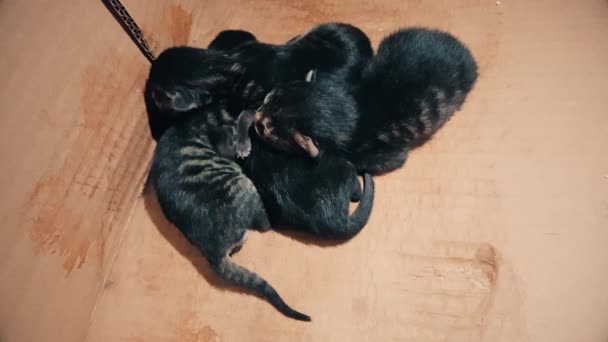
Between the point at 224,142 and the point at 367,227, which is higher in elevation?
the point at 224,142

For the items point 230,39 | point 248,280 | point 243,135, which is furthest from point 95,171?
point 230,39

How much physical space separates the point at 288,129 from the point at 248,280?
17.5 inches

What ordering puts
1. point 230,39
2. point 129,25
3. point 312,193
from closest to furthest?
point 312,193 → point 129,25 → point 230,39

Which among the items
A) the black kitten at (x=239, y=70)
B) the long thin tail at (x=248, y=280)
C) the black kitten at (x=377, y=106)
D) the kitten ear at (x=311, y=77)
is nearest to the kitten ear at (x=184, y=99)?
the black kitten at (x=239, y=70)

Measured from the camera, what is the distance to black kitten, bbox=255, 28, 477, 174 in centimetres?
119

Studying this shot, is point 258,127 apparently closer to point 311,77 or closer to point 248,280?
point 311,77

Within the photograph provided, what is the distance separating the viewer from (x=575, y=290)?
1.09 m

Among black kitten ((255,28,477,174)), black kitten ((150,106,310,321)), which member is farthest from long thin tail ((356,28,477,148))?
black kitten ((150,106,310,321))

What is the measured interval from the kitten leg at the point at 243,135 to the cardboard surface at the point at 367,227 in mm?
265

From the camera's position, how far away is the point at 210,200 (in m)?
1.20

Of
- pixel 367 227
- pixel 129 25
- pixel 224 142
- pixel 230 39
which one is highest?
pixel 129 25

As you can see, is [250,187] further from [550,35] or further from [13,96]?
[550,35]

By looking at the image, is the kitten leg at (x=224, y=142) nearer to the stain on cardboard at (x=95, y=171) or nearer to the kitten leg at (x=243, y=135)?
the kitten leg at (x=243, y=135)

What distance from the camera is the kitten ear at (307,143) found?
1189mm
